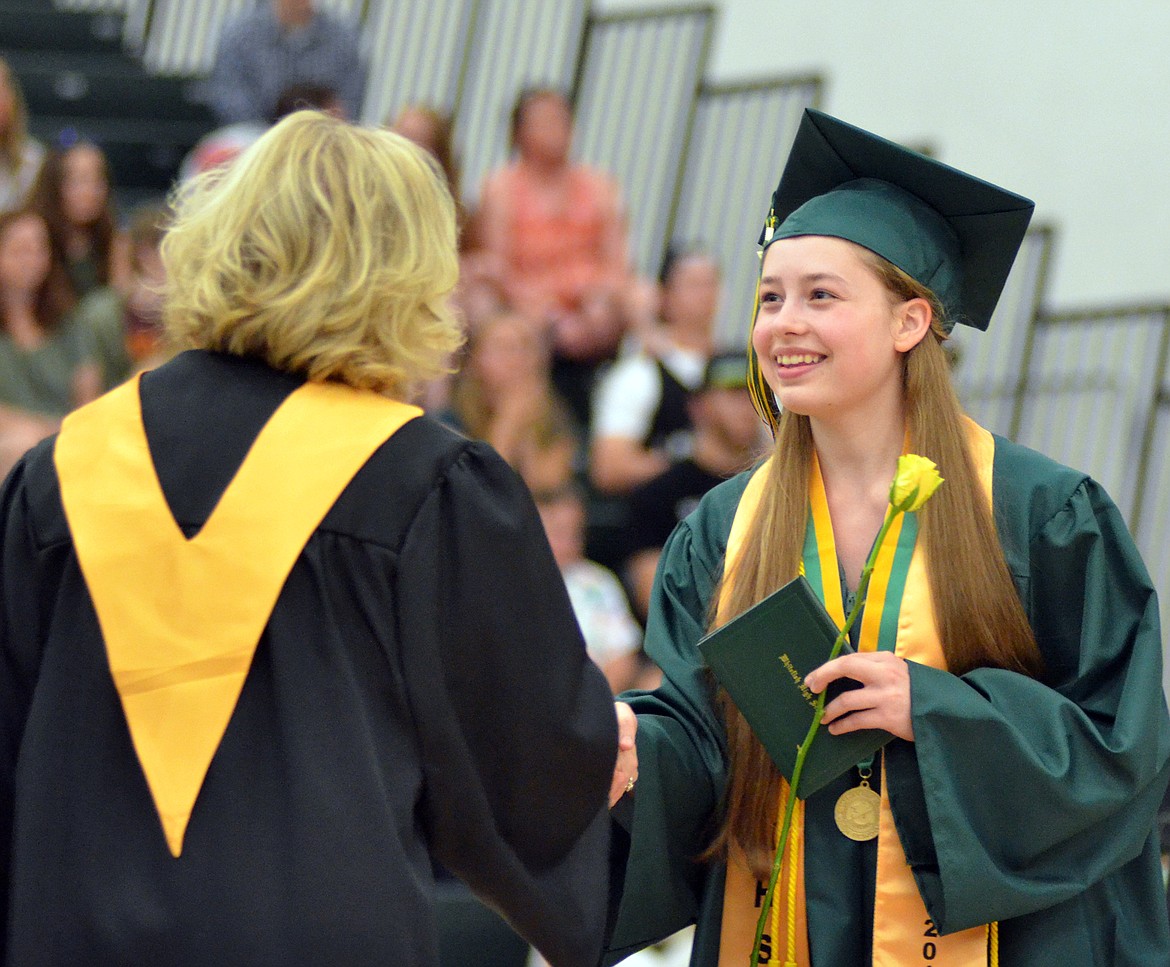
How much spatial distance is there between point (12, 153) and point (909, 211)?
5.34m

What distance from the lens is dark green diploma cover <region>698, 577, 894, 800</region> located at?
2.65 meters

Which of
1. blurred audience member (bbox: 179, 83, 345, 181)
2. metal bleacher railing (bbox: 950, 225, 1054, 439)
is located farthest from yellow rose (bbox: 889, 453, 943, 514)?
metal bleacher railing (bbox: 950, 225, 1054, 439)

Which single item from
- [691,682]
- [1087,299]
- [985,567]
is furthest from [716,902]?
[1087,299]

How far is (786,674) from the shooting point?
2674mm

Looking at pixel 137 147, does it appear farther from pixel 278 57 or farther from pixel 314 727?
pixel 314 727

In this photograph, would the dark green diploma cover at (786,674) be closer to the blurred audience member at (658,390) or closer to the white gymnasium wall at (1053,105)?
the blurred audience member at (658,390)

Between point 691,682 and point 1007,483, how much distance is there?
0.60 metres

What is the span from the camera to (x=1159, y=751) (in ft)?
8.75

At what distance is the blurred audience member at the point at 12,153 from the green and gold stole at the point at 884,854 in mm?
5183

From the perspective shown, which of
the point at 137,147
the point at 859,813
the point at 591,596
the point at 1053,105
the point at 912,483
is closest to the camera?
the point at 912,483

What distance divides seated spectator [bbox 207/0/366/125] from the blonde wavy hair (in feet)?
19.0

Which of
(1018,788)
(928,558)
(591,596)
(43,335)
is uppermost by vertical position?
(928,558)

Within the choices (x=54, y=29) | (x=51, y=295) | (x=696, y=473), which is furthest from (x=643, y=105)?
(x=51, y=295)

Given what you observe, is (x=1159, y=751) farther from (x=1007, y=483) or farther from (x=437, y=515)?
(x=437, y=515)
